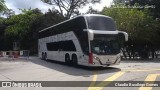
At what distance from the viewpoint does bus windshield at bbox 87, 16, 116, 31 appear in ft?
71.7

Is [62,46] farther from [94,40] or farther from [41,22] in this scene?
[41,22]

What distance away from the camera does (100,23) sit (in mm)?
22125

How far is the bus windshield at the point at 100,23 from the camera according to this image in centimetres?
2184

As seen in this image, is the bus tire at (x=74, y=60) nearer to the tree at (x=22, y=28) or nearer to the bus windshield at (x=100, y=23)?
the bus windshield at (x=100, y=23)

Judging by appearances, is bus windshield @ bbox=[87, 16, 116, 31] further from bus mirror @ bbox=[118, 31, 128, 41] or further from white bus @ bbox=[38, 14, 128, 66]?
bus mirror @ bbox=[118, 31, 128, 41]

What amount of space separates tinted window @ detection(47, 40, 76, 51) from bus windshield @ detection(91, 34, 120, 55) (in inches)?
126

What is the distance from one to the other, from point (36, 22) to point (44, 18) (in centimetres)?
221

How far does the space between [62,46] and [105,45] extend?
6925 mm

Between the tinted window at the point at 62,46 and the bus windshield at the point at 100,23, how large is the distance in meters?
3.23

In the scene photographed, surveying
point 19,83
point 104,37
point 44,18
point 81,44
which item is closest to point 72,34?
point 81,44

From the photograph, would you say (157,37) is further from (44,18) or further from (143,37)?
(44,18)

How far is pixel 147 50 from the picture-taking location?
4422cm

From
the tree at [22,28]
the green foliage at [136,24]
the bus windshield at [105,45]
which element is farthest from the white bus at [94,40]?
the tree at [22,28]

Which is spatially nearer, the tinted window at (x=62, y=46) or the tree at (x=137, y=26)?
the tinted window at (x=62, y=46)
